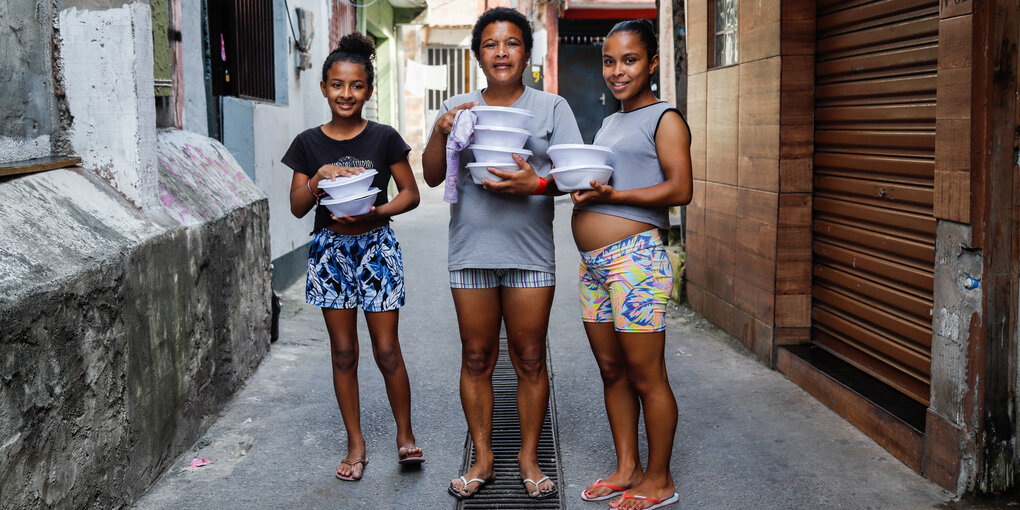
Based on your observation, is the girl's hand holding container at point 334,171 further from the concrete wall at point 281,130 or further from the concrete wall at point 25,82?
the concrete wall at point 281,130

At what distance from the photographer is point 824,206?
5.32 meters

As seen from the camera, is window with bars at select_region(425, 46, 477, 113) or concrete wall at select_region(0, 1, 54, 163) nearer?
concrete wall at select_region(0, 1, 54, 163)

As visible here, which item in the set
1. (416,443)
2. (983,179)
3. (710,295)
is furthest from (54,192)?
(710,295)

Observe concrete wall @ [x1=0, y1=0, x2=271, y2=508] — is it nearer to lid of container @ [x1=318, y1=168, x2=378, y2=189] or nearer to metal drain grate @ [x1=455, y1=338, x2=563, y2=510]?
lid of container @ [x1=318, y1=168, x2=378, y2=189]

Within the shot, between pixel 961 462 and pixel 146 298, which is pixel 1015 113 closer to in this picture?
pixel 961 462

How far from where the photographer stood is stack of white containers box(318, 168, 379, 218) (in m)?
3.57

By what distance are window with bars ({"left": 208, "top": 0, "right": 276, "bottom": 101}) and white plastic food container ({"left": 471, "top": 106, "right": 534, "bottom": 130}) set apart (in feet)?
14.6

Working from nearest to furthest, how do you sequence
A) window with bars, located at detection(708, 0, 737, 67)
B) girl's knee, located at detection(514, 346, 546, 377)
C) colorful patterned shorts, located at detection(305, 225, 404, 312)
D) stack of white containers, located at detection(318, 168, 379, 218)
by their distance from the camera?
stack of white containers, located at detection(318, 168, 379, 218), girl's knee, located at detection(514, 346, 546, 377), colorful patterned shorts, located at detection(305, 225, 404, 312), window with bars, located at detection(708, 0, 737, 67)

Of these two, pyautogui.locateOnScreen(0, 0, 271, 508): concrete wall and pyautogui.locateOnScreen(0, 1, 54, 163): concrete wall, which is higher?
pyautogui.locateOnScreen(0, 1, 54, 163): concrete wall

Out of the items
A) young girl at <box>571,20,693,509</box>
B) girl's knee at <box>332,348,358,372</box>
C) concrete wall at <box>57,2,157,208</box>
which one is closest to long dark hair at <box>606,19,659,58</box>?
young girl at <box>571,20,693,509</box>

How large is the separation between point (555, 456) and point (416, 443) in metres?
0.68

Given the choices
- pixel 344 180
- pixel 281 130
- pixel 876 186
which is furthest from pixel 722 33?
pixel 281 130

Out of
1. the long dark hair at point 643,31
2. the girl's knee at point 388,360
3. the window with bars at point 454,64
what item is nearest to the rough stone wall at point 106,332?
the girl's knee at point 388,360

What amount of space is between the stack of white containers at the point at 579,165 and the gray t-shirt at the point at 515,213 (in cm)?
22
